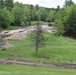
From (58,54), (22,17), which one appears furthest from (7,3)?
(58,54)

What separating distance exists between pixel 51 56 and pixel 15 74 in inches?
849

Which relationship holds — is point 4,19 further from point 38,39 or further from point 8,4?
point 38,39

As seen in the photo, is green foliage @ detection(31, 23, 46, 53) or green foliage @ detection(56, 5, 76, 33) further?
green foliage @ detection(56, 5, 76, 33)

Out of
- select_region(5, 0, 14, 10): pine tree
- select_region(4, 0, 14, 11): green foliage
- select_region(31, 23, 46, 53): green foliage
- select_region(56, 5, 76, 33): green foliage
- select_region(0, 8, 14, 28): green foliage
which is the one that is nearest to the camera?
select_region(31, 23, 46, 53): green foliage

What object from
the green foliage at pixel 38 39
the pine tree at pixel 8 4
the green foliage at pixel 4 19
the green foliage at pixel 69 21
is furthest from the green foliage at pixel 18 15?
the green foliage at pixel 38 39

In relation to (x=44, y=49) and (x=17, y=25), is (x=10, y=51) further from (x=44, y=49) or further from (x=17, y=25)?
(x=17, y=25)

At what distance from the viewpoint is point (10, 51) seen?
46.6 m

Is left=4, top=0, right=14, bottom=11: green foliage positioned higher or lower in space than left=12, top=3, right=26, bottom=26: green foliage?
higher

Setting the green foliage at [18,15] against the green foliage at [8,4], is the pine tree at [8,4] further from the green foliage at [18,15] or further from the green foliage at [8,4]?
the green foliage at [18,15]

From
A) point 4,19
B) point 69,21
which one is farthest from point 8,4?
point 69,21

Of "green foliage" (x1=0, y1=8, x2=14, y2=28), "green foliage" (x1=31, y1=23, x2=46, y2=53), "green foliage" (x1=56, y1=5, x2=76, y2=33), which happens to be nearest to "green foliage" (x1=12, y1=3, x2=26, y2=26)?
"green foliage" (x1=0, y1=8, x2=14, y2=28)

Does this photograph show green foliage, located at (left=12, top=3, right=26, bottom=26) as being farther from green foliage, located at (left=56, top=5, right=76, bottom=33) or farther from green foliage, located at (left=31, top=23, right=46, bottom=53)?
green foliage, located at (left=31, top=23, right=46, bottom=53)

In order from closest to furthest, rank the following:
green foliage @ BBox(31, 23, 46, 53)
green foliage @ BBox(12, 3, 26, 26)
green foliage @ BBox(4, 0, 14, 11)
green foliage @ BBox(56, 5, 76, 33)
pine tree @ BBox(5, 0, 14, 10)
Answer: green foliage @ BBox(31, 23, 46, 53) → green foliage @ BBox(56, 5, 76, 33) → green foliage @ BBox(12, 3, 26, 26) → green foliage @ BBox(4, 0, 14, 11) → pine tree @ BBox(5, 0, 14, 10)

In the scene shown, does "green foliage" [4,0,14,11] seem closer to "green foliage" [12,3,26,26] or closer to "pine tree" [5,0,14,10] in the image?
"pine tree" [5,0,14,10]
